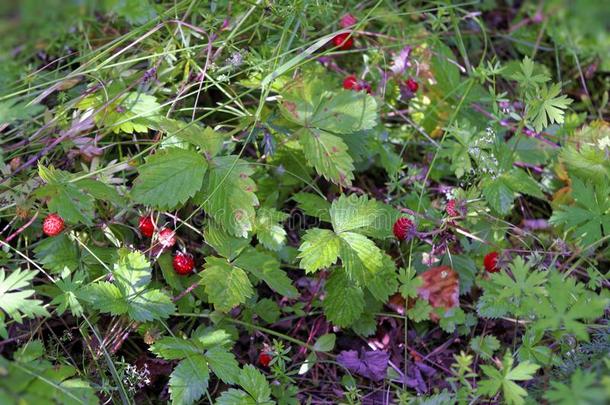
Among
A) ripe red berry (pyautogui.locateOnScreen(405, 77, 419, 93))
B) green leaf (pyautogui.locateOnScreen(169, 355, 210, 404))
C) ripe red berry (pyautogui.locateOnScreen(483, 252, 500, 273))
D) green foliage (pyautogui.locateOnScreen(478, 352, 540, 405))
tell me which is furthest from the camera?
ripe red berry (pyautogui.locateOnScreen(405, 77, 419, 93))

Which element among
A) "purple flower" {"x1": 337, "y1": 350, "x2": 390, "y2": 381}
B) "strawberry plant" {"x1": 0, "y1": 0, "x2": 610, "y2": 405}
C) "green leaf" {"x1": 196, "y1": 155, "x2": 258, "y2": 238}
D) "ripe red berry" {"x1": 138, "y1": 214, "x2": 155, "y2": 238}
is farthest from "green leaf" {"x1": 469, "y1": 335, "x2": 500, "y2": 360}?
"ripe red berry" {"x1": 138, "y1": 214, "x2": 155, "y2": 238}

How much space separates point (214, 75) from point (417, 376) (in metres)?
1.35

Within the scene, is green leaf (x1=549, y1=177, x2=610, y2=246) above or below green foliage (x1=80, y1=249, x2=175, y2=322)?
below

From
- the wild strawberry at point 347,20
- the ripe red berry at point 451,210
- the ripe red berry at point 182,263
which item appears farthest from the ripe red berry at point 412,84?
the ripe red berry at point 182,263

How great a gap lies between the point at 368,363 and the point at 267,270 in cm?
49

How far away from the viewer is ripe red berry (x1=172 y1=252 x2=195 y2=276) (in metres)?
2.18

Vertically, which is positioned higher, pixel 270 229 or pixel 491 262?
pixel 270 229

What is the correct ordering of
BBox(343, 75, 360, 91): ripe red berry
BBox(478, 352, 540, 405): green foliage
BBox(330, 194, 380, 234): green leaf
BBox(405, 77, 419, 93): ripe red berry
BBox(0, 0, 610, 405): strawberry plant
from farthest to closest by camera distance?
BBox(405, 77, 419, 93): ripe red berry
BBox(343, 75, 360, 91): ripe red berry
BBox(330, 194, 380, 234): green leaf
BBox(0, 0, 610, 405): strawberry plant
BBox(478, 352, 540, 405): green foliage

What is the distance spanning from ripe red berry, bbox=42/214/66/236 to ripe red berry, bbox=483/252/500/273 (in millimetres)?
1473

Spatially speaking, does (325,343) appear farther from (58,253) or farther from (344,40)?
(344,40)

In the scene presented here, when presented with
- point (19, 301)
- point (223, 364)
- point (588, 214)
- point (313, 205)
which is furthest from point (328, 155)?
point (19, 301)

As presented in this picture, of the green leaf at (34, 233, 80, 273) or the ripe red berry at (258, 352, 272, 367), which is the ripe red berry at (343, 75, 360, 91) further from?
the green leaf at (34, 233, 80, 273)

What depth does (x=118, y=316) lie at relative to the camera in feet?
7.13

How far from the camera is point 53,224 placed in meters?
2.10
